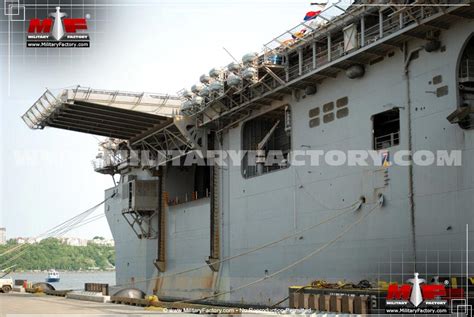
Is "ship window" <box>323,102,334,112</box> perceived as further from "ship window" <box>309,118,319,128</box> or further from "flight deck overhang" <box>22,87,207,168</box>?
"flight deck overhang" <box>22,87,207,168</box>

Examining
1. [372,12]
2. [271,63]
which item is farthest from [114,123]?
[372,12]

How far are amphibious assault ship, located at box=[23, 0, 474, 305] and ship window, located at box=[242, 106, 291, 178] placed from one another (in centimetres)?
7

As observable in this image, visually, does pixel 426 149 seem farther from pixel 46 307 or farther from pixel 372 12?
pixel 46 307

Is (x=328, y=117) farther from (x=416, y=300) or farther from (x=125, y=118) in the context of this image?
(x=125, y=118)

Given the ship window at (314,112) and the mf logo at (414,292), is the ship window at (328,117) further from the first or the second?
the mf logo at (414,292)

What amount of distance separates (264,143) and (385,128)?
293 inches

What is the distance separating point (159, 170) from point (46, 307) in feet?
57.1

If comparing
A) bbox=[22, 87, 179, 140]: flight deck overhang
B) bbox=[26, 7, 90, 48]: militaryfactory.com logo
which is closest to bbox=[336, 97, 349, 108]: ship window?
bbox=[26, 7, 90, 48]: militaryfactory.com logo

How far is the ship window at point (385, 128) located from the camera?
Answer: 20.1 metres

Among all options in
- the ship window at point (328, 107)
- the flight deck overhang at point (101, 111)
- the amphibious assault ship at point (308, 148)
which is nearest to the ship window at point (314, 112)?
the amphibious assault ship at point (308, 148)

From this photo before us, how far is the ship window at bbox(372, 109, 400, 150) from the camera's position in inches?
792

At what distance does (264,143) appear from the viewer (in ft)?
89.6

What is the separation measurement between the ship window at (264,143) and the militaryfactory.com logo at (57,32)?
1194 centimetres

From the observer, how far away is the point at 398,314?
1311 centimetres
